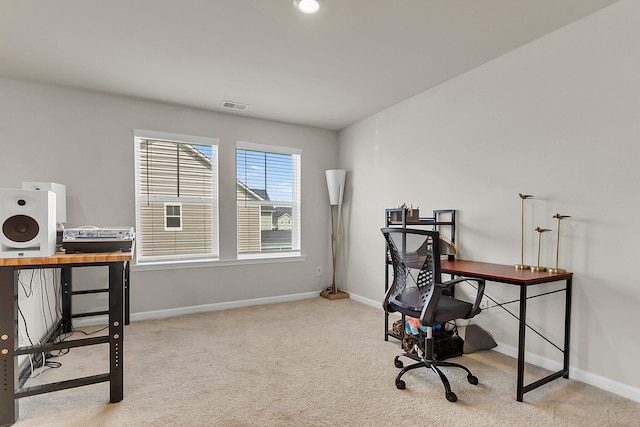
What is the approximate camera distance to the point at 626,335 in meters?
2.11

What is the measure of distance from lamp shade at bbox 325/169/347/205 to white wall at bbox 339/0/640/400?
53.8 inches

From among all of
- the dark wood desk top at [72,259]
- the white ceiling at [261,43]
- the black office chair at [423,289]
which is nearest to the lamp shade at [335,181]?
the white ceiling at [261,43]

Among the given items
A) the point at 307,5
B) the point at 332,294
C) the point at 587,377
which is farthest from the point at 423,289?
the point at 332,294

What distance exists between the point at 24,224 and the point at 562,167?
355cm

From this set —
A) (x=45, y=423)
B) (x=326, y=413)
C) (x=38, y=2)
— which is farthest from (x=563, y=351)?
(x=38, y=2)

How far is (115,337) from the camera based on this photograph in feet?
6.77

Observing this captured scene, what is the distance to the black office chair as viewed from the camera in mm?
2102

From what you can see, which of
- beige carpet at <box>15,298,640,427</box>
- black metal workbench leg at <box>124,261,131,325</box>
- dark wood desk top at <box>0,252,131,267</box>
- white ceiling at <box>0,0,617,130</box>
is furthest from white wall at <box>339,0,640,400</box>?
black metal workbench leg at <box>124,261,131,325</box>

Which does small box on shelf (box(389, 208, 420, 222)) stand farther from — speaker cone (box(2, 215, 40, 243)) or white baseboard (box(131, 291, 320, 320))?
speaker cone (box(2, 215, 40, 243))

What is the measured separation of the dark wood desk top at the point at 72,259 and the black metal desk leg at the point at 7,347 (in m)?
0.08

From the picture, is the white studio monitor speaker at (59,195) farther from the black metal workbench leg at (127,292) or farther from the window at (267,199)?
the window at (267,199)

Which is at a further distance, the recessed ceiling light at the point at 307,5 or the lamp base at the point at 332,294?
the lamp base at the point at 332,294

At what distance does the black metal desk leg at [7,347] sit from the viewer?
1.82m

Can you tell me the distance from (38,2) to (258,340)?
2.99 metres
